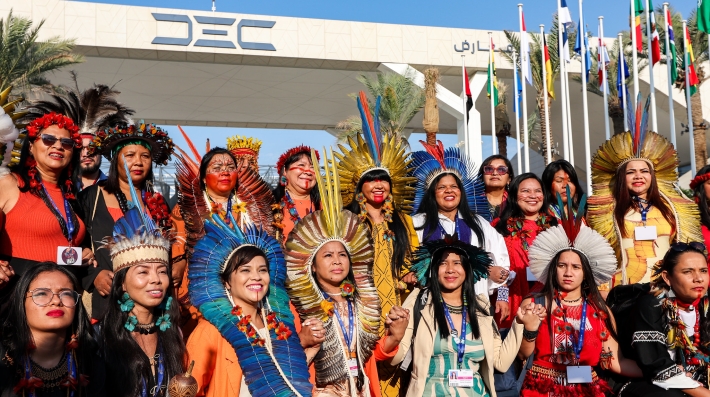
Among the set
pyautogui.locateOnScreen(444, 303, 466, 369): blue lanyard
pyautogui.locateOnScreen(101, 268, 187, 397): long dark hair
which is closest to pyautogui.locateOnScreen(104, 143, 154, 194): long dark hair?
pyautogui.locateOnScreen(101, 268, 187, 397): long dark hair

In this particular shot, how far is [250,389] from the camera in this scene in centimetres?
395

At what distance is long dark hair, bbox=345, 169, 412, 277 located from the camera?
5.35 m

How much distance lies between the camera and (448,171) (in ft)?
19.4

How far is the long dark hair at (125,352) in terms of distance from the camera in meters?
3.75

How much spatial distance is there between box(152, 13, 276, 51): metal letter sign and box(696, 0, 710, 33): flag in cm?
1132

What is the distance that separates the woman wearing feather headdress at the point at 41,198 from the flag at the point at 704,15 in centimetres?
1299

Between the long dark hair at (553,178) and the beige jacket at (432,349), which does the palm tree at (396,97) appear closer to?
the long dark hair at (553,178)

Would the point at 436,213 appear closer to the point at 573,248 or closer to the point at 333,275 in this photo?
the point at 573,248

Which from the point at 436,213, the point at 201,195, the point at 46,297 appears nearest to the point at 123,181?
the point at 201,195

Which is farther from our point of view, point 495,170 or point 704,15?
point 704,15

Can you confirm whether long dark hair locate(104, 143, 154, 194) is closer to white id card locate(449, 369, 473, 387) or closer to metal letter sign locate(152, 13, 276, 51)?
white id card locate(449, 369, 473, 387)

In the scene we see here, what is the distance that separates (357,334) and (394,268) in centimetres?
98

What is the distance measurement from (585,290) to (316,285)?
1808 mm

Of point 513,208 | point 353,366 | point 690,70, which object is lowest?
point 353,366
